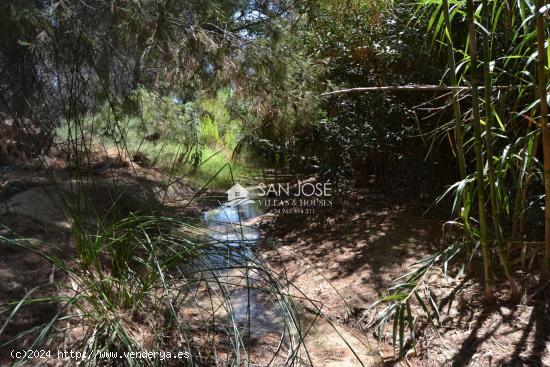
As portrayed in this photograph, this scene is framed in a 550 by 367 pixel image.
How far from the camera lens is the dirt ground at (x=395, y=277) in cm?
207

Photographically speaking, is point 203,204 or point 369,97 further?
point 203,204

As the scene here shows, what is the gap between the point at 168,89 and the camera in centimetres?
407

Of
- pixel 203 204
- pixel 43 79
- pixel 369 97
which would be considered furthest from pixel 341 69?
pixel 43 79

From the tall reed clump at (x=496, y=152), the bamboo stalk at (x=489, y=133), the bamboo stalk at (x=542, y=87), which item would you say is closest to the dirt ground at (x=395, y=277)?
the tall reed clump at (x=496, y=152)

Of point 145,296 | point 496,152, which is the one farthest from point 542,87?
point 145,296

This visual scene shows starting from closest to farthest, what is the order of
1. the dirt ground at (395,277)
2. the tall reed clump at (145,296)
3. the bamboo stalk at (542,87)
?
the tall reed clump at (145,296), the bamboo stalk at (542,87), the dirt ground at (395,277)

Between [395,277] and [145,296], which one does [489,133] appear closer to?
[395,277]

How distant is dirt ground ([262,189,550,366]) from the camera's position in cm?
207

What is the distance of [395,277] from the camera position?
290 centimetres

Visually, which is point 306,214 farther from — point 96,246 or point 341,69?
point 96,246

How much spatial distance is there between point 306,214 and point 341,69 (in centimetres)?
141

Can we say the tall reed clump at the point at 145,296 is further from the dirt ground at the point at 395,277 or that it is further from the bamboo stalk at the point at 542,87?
the bamboo stalk at the point at 542,87

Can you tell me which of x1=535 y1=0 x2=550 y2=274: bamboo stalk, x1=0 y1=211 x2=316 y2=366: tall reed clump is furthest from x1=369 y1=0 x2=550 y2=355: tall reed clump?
x1=0 y1=211 x2=316 y2=366: tall reed clump

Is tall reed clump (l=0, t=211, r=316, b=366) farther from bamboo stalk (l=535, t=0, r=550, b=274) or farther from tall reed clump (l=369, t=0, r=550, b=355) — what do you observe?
bamboo stalk (l=535, t=0, r=550, b=274)
